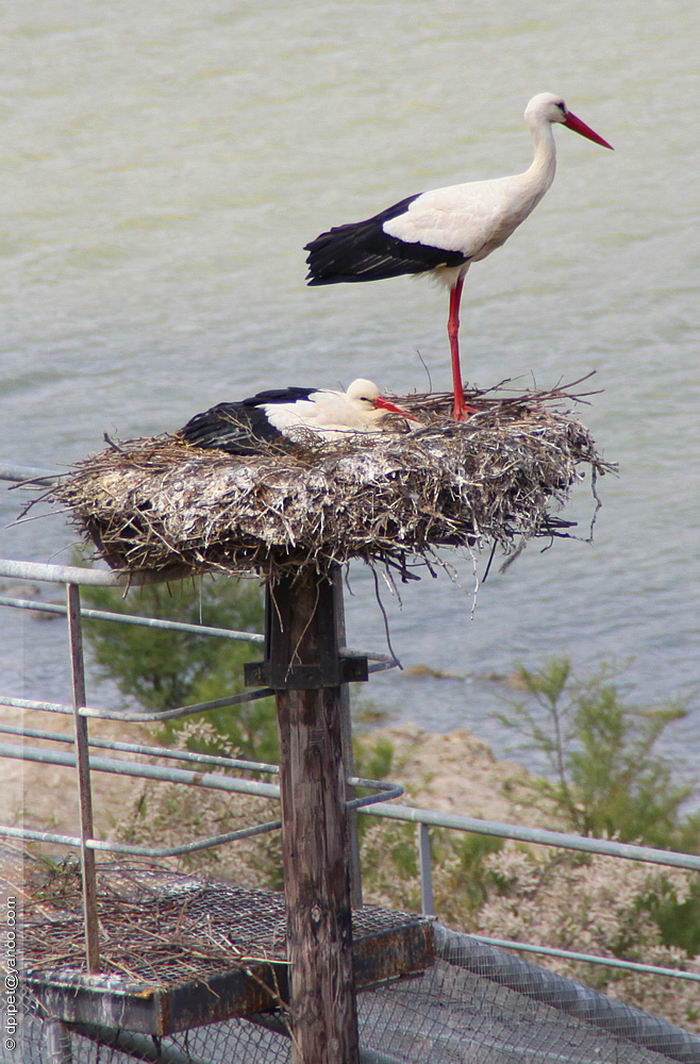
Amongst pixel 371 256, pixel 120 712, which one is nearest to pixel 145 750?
pixel 120 712

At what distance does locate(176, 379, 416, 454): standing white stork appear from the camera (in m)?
5.05

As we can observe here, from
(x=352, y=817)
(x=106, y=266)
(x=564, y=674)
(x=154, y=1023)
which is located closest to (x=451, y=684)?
(x=564, y=674)

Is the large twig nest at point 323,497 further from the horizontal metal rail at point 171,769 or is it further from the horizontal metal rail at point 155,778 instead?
the horizontal metal rail at point 155,778

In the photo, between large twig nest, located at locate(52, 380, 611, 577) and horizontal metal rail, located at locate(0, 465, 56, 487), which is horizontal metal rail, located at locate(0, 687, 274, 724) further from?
horizontal metal rail, located at locate(0, 465, 56, 487)

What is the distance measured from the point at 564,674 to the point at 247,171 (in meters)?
12.6

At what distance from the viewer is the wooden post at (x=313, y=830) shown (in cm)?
505

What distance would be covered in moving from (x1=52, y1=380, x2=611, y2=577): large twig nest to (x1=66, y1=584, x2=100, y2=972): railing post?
24 cm

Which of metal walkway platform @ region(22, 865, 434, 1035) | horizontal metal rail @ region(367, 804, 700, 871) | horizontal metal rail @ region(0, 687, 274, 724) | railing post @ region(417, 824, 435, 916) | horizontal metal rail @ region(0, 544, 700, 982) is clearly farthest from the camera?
railing post @ region(417, 824, 435, 916)

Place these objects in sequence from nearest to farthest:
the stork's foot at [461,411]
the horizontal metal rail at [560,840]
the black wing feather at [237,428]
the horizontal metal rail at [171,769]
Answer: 1. the horizontal metal rail at [171,769]
2. the black wing feather at [237,428]
3. the stork's foot at [461,411]
4. the horizontal metal rail at [560,840]

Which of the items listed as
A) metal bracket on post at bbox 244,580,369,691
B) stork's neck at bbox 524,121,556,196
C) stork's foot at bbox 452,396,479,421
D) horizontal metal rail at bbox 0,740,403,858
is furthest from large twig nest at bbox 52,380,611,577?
stork's neck at bbox 524,121,556,196

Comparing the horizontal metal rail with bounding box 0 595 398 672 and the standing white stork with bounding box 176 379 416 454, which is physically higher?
the standing white stork with bounding box 176 379 416 454

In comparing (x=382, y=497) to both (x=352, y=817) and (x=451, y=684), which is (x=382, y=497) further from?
(x=451, y=684)

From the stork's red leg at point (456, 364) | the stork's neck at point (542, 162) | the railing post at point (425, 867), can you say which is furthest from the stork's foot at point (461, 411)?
the railing post at point (425, 867)

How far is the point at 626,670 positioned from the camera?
15.5 metres
